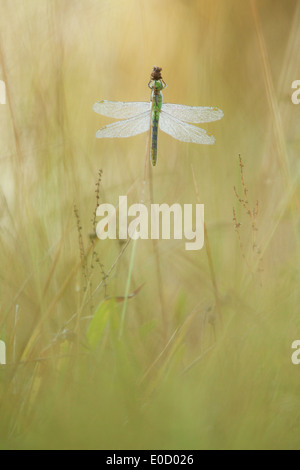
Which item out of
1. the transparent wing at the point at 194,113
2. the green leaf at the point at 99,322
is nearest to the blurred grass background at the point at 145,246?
the green leaf at the point at 99,322

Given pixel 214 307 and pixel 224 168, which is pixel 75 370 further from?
pixel 224 168

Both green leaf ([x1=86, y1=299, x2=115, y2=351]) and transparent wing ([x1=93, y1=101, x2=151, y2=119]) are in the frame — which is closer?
green leaf ([x1=86, y1=299, x2=115, y2=351])

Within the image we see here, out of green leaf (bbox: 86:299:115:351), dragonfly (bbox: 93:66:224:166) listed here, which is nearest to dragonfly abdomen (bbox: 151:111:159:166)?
dragonfly (bbox: 93:66:224:166)

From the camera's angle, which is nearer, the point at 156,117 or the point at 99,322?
the point at 99,322

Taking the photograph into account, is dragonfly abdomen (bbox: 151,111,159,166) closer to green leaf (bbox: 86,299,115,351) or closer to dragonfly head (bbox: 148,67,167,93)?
dragonfly head (bbox: 148,67,167,93)

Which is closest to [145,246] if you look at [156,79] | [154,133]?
[154,133]

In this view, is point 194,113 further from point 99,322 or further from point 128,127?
point 99,322
